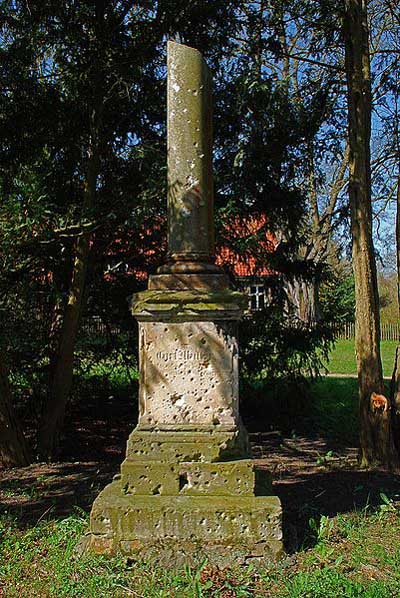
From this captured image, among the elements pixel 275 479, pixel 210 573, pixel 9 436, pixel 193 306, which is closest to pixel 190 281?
pixel 193 306

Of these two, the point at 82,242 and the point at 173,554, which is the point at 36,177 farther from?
the point at 173,554

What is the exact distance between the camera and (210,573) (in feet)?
12.8

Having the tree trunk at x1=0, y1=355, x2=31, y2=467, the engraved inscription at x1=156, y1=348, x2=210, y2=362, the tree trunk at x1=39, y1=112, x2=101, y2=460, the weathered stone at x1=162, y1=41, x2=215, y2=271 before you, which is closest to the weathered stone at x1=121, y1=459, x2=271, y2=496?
the engraved inscription at x1=156, y1=348, x2=210, y2=362

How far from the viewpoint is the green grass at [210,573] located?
3645 mm

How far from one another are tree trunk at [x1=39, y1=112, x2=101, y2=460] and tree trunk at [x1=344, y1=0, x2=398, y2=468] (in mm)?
3047

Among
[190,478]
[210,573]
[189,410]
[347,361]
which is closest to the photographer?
[210,573]

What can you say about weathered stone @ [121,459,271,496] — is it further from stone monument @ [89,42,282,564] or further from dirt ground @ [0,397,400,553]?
dirt ground @ [0,397,400,553]

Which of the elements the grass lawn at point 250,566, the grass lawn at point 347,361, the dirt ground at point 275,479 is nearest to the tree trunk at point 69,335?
the dirt ground at point 275,479

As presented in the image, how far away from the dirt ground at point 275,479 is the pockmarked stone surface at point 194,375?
1.04 metres

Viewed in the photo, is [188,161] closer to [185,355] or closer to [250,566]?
[185,355]

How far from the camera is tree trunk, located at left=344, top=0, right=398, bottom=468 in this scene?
6828mm

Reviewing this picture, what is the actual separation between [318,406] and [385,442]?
4.25 metres

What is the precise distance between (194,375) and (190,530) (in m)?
1.02

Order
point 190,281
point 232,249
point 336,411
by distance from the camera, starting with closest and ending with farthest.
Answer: point 190,281 < point 232,249 < point 336,411
